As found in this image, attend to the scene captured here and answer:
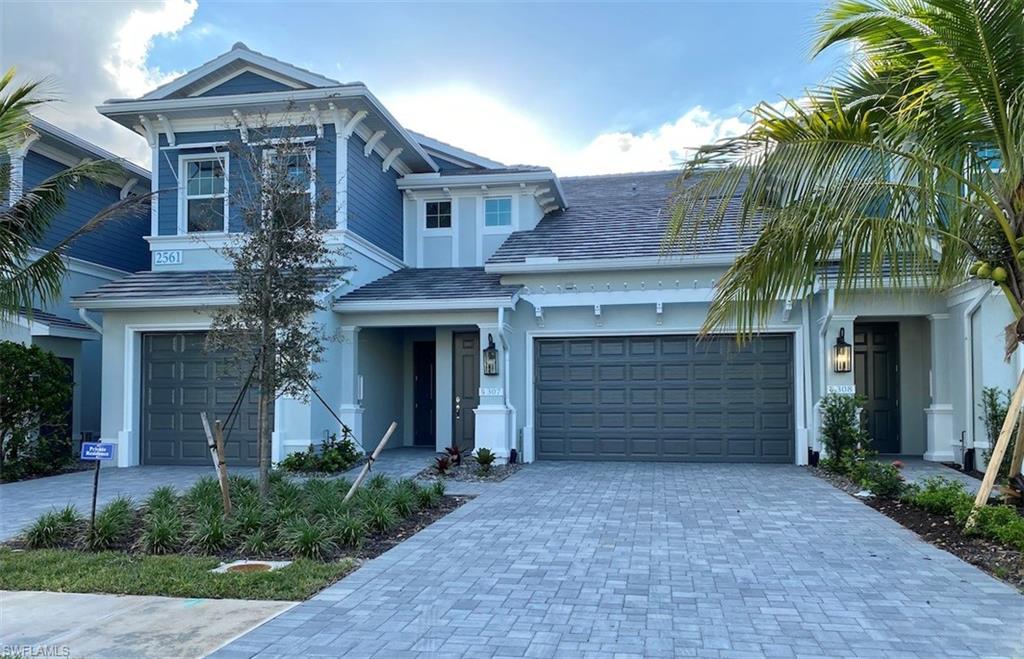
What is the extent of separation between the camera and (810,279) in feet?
21.4

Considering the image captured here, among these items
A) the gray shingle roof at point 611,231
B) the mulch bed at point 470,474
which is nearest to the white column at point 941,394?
the gray shingle roof at point 611,231

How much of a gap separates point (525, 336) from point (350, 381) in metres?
3.27

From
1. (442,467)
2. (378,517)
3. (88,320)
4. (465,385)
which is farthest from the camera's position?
(465,385)

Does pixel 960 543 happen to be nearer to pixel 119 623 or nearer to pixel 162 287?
pixel 119 623

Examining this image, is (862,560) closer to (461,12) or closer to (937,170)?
(937,170)

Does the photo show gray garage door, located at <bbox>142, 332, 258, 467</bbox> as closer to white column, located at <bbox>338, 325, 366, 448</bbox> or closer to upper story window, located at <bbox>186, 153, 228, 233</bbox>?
white column, located at <bbox>338, 325, 366, 448</bbox>

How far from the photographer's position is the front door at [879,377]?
1328cm

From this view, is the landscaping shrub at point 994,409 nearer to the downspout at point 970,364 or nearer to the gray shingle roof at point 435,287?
the downspout at point 970,364

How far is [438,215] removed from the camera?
15.5 metres

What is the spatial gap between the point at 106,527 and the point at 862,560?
687cm

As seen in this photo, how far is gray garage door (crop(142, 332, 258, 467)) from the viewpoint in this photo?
41.2ft

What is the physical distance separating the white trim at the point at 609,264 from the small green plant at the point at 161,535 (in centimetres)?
739

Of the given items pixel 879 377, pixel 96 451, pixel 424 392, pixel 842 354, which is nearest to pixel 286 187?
pixel 96 451

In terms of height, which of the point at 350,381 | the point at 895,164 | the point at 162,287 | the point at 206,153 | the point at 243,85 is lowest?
the point at 350,381
